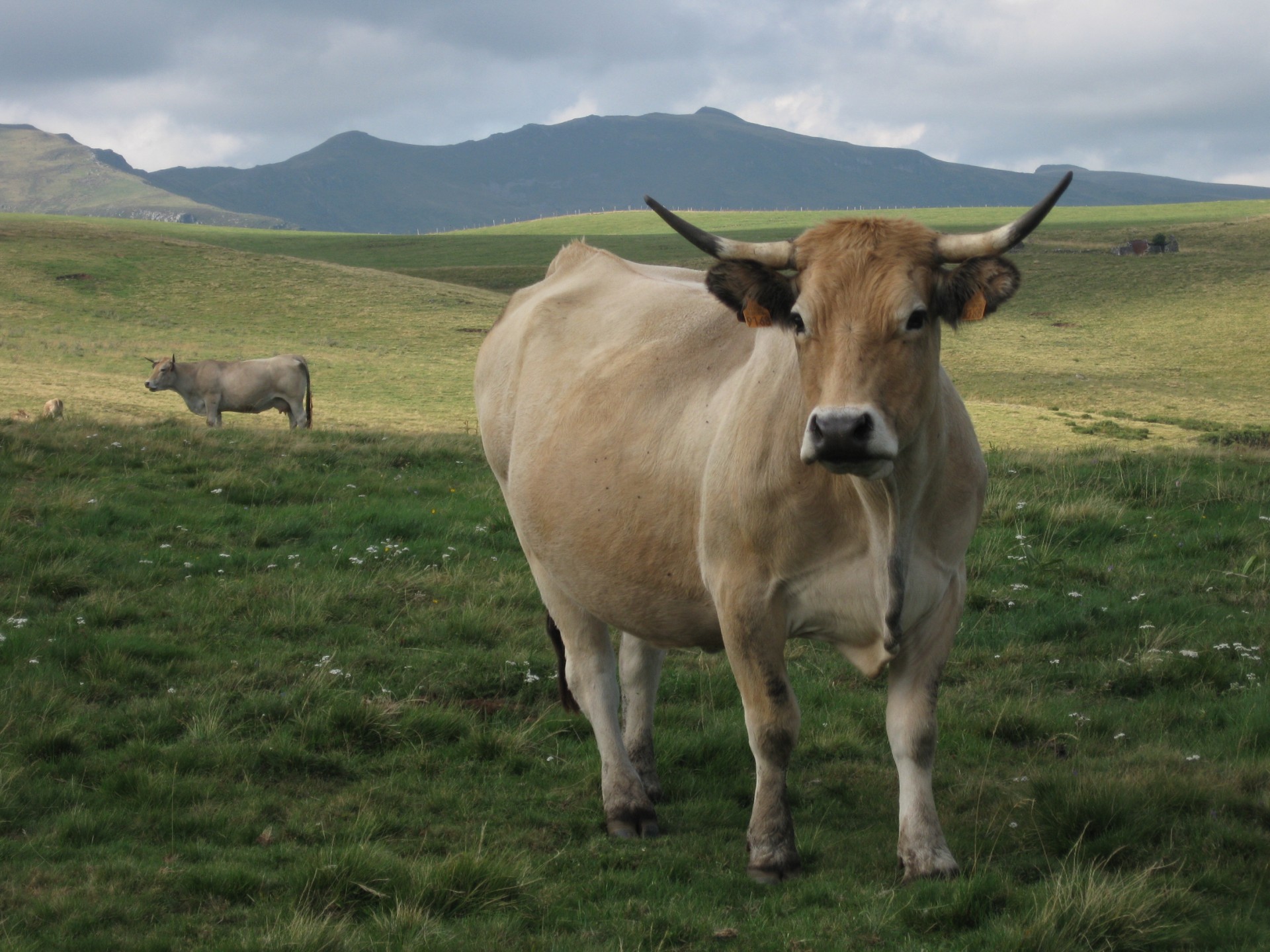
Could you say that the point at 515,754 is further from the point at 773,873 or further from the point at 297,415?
the point at 297,415

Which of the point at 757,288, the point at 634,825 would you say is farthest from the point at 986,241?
the point at 634,825

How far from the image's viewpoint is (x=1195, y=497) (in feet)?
37.4

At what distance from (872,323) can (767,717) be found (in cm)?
185

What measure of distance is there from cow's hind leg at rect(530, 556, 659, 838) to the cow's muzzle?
94.3 inches

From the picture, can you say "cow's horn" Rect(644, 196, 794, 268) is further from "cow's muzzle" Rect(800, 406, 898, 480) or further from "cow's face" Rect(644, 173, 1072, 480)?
"cow's muzzle" Rect(800, 406, 898, 480)

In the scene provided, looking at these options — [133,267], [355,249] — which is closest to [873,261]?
[133,267]

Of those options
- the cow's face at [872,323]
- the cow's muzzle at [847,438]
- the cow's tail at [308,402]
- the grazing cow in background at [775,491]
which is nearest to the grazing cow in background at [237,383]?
the cow's tail at [308,402]

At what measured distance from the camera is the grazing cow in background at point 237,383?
28.3 m

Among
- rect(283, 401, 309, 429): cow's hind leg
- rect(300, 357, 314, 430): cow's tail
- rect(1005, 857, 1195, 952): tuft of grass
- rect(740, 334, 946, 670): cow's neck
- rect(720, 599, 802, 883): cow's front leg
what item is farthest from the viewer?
rect(283, 401, 309, 429): cow's hind leg

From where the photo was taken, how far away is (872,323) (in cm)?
441

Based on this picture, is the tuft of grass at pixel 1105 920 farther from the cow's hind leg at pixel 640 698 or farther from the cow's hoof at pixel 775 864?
the cow's hind leg at pixel 640 698

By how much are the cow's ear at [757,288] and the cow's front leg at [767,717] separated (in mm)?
1268

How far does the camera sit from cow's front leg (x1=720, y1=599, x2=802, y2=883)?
504cm

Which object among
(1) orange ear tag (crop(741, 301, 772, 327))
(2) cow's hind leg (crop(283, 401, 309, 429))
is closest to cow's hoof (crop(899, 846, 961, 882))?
(1) orange ear tag (crop(741, 301, 772, 327))
